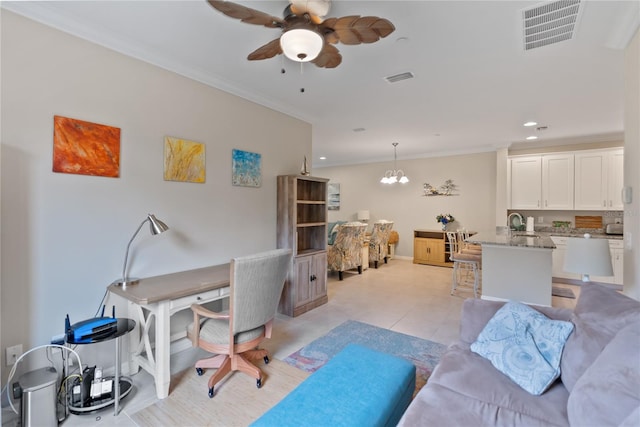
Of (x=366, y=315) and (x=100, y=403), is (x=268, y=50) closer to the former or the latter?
(x=100, y=403)

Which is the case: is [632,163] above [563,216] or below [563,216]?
above

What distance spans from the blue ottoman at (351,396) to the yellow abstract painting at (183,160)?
2.14m

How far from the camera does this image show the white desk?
6.91 ft

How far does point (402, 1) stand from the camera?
6.29 ft

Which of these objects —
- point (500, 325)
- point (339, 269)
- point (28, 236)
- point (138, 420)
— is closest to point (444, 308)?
point (339, 269)

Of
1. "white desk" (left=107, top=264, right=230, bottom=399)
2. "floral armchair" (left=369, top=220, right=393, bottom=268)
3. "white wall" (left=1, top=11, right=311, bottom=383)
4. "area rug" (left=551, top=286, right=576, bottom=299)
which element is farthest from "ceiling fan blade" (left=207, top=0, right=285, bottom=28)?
"area rug" (left=551, top=286, right=576, bottom=299)

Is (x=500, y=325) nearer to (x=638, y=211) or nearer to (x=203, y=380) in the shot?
(x=638, y=211)

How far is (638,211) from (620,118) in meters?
3.43

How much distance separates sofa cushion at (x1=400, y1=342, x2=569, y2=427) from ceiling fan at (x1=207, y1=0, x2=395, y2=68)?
1.96 metres

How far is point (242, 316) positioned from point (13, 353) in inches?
57.3

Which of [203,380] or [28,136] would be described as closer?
[28,136]

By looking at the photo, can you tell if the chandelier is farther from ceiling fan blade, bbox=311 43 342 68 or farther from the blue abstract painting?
ceiling fan blade, bbox=311 43 342 68

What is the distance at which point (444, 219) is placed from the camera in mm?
6957

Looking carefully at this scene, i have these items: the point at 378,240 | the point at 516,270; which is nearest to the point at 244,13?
the point at 516,270
